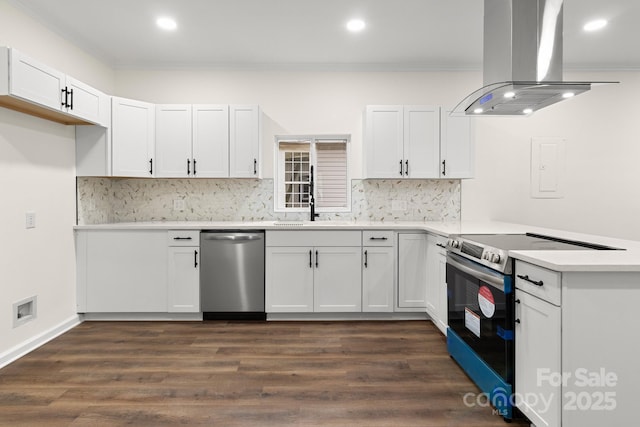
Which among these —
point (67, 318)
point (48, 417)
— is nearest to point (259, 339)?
point (48, 417)

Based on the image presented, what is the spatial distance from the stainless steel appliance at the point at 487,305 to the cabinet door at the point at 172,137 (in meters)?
2.82

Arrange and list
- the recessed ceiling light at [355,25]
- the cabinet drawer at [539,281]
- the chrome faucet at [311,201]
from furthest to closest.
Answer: the chrome faucet at [311,201], the recessed ceiling light at [355,25], the cabinet drawer at [539,281]

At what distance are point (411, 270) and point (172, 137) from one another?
2823mm

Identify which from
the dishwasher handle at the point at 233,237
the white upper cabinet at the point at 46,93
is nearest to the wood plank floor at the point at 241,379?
the dishwasher handle at the point at 233,237

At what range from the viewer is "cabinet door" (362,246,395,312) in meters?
3.74

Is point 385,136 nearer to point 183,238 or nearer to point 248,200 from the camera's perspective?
point 248,200

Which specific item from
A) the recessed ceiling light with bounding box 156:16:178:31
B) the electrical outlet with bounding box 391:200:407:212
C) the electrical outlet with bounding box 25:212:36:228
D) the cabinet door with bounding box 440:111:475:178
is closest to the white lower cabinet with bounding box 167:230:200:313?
the electrical outlet with bounding box 25:212:36:228

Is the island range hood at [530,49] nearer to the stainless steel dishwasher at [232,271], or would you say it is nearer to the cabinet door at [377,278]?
the cabinet door at [377,278]

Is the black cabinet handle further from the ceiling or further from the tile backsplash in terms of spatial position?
the tile backsplash

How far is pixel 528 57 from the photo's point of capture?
2.45m

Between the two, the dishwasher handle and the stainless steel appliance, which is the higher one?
the dishwasher handle

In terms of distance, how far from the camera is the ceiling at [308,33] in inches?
119

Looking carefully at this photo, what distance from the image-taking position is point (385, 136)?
13.1 feet

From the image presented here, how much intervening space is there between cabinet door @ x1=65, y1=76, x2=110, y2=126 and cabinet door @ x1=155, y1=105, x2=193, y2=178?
51 cm
